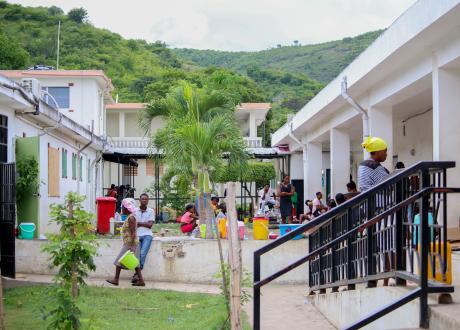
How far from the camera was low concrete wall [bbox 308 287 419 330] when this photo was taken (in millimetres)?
5555

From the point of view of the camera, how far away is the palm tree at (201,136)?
14.9 meters

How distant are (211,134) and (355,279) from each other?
8.33m

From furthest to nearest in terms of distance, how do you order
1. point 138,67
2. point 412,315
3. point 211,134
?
point 138,67 < point 211,134 < point 412,315

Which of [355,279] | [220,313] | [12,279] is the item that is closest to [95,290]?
[12,279]

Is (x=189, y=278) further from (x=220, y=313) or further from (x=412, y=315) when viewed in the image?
(x=412, y=315)

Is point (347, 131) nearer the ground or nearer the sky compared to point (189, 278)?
nearer the sky

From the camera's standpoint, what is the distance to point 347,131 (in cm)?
1980

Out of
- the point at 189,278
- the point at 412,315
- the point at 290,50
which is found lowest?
the point at 189,278

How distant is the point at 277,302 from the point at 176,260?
2887 mm

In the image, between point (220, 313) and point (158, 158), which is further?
point (158, 158)

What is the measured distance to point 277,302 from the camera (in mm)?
11219

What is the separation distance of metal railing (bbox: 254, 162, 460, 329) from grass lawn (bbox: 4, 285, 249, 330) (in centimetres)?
209

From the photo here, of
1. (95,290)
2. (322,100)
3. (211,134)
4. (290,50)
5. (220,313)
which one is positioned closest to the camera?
(220,313)

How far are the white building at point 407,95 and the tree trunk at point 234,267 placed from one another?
3.77 meters
